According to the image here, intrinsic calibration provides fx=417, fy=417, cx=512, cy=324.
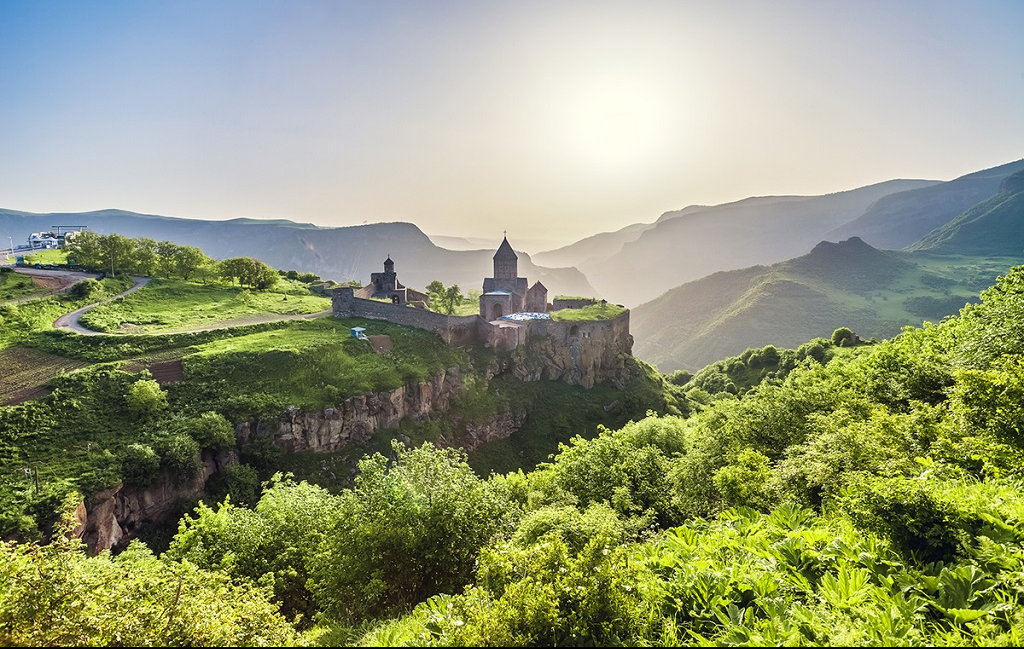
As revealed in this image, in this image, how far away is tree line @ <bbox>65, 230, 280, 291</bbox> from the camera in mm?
47094

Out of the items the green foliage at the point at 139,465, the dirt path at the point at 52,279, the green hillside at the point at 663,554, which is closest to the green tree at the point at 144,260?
the dirt path at the point at 52,279

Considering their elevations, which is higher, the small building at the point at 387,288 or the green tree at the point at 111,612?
the small building at the point at 387,288

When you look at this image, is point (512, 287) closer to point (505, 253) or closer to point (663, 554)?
point (505, 253)

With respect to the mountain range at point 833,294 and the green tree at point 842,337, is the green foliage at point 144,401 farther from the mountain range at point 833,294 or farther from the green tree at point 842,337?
the mountain range at point 833,294

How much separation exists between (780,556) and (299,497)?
14.7 metres

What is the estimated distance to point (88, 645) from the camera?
5.20m

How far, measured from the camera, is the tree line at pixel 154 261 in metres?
47.1

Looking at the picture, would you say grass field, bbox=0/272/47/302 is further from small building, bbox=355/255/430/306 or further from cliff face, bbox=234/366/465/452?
cliff face, bbox=234/366/465/452

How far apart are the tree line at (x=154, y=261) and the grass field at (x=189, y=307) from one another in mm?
2361

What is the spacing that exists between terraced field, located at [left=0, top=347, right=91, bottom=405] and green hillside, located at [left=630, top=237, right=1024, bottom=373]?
351 ft

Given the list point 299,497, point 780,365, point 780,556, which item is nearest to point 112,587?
point 299,497

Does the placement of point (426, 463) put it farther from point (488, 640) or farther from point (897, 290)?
point (897, 290)

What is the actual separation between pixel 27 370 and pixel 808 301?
13648cm

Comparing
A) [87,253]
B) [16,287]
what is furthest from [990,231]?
[16,287]
